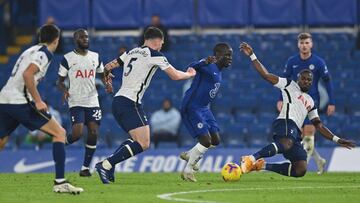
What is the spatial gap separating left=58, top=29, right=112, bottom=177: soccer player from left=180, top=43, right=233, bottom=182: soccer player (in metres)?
1.81

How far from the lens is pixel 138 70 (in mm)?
14562

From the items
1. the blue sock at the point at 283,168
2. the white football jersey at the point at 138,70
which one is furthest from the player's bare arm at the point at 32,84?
the blue sock at the point at 283,168

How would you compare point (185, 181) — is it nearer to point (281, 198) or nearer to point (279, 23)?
point (281, 198)

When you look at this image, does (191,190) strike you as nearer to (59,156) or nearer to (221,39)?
(59,156)

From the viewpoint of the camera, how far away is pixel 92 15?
29016mm

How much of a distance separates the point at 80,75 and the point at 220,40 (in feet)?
35.4

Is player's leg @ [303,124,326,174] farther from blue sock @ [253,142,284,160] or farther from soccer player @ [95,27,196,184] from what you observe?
soccer player @ [95,27,196,184]

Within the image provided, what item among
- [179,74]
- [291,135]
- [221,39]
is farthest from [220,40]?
[179,74]

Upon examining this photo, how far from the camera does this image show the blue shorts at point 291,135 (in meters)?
15.5

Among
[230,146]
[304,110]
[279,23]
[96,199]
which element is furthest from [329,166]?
[96,199]

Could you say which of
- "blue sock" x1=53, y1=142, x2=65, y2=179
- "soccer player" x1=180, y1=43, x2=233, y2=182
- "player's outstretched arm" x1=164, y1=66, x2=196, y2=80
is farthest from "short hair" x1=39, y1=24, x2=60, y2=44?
"soccer player" x1=180, y1=43, x2=233, y2=182

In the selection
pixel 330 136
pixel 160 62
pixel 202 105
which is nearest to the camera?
pixel 160 62

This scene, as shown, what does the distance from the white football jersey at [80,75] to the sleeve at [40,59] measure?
188 inches

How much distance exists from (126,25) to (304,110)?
44.6ft
